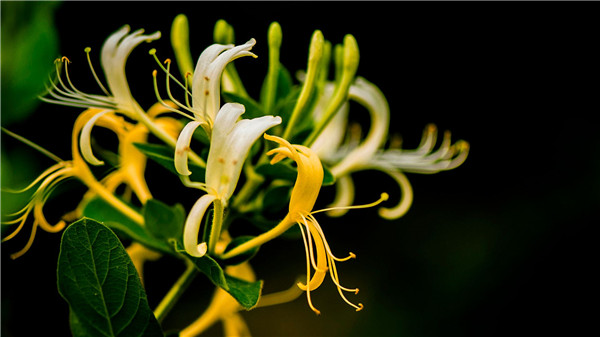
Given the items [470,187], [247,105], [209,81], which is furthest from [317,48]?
[470,187]

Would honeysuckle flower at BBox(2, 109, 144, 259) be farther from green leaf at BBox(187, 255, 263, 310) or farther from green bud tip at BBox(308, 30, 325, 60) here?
green bud tip at BBox(308, 30, 325, 60)

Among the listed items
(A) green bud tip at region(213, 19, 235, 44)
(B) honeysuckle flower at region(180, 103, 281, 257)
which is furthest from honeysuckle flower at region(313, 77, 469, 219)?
(B) honeysuckle flower at region(180, 103, 281, 257)

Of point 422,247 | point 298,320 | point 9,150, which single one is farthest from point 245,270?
point 298,320

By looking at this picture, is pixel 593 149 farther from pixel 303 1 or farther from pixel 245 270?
pixel 245 270

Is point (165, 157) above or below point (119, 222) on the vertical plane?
above

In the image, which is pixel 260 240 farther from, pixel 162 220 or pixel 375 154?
pixel 375 154

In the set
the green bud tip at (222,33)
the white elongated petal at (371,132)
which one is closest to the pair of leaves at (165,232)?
the green bud tip at (222,33)

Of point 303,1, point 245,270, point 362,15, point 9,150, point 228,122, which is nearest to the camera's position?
point 228,122
